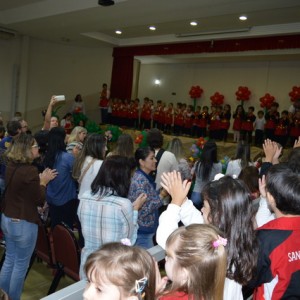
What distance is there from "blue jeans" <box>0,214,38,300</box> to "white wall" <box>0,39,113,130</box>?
9.78 metres

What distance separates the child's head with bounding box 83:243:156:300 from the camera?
1.16 metres

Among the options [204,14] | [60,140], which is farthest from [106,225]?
[204,14]

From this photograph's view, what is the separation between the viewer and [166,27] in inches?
371

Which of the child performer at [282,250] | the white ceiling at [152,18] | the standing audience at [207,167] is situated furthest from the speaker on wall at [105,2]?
the child performer at [282,250]

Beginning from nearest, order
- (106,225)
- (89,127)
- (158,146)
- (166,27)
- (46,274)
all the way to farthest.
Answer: (106,225), (46,274), (158,146), (166,27), (89,127)

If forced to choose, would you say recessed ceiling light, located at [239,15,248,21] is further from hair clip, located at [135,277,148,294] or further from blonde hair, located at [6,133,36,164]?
hair clip, located at [135,277,148,294]

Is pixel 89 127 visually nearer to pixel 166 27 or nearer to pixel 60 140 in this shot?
pixel 166 27

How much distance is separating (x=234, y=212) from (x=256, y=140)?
9387mm

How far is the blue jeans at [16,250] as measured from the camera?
8.23 feet

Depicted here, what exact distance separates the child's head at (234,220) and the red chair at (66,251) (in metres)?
1.36

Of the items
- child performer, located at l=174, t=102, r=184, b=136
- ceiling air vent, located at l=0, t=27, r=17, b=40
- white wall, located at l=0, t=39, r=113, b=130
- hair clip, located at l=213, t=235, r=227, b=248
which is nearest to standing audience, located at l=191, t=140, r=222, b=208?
hair clip, located at l=213, t=235, r=227, b=248

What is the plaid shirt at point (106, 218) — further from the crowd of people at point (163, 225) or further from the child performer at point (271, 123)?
the child performer at point (271, 123)

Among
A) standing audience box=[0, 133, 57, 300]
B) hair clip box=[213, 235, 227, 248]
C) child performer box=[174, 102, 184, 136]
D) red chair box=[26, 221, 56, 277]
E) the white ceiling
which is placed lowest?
red chair box=[26, 221, 56, 277]

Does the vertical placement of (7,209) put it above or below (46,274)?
above
